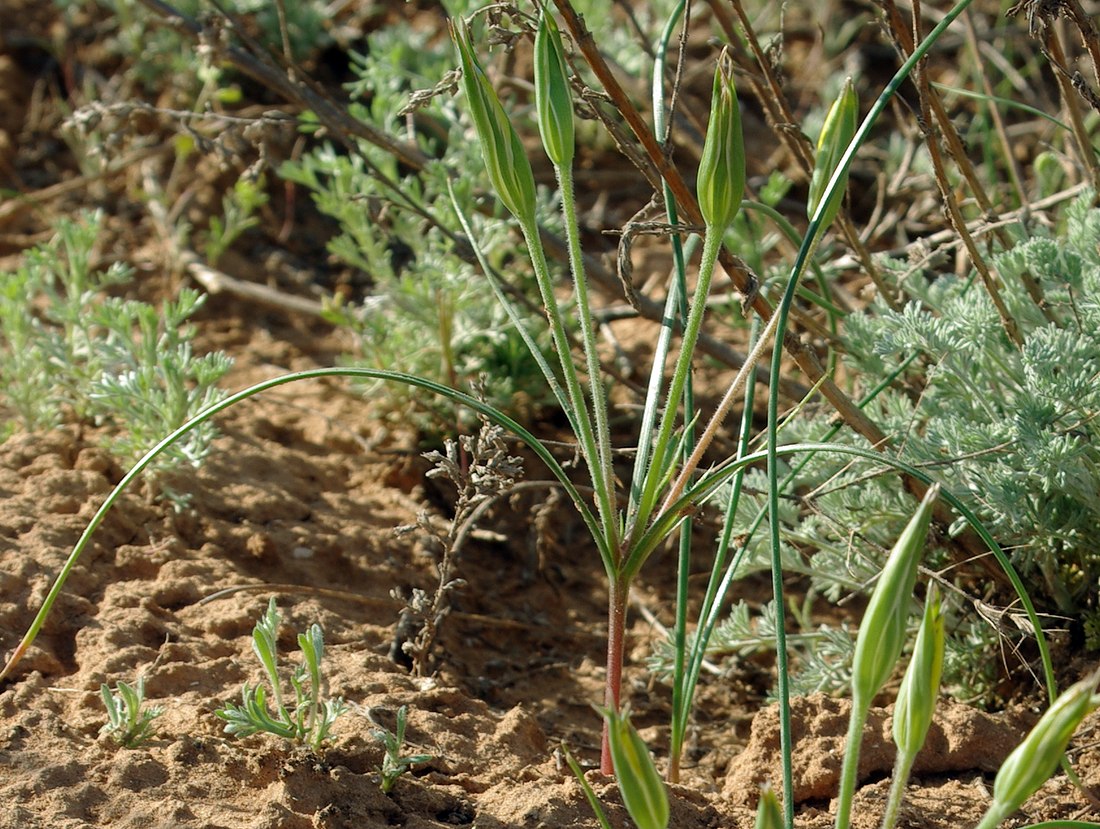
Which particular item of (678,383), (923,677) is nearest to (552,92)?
(678,383)

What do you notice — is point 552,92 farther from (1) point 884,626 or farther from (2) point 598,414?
(1) point 884,626

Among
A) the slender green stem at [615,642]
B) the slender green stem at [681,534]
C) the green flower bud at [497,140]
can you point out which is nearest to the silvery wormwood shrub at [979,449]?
the slender green stem at [681,534]

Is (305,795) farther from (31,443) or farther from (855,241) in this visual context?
(855,241)

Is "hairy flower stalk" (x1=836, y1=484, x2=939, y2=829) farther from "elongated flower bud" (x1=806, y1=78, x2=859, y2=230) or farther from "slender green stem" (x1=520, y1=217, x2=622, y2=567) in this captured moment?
"elongated flower bud" (x1=806, y1=78, x2=859, y2=230)

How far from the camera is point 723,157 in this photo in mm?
1399

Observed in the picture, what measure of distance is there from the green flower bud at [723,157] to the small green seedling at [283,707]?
29.2 inches

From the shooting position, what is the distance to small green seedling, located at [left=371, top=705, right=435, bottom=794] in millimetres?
1557

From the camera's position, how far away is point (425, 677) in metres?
1.89

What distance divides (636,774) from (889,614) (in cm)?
29

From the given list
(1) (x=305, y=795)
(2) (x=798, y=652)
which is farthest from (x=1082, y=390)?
(1) (x=305, y=795)

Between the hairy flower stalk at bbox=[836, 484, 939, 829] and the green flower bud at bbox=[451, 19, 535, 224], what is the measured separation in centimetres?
61

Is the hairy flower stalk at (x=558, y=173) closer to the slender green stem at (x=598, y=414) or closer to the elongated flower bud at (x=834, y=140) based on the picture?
the slender green stem at (x=598, y=414)

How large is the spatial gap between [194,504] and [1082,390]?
59.1 inches

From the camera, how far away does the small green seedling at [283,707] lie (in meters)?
1.52
